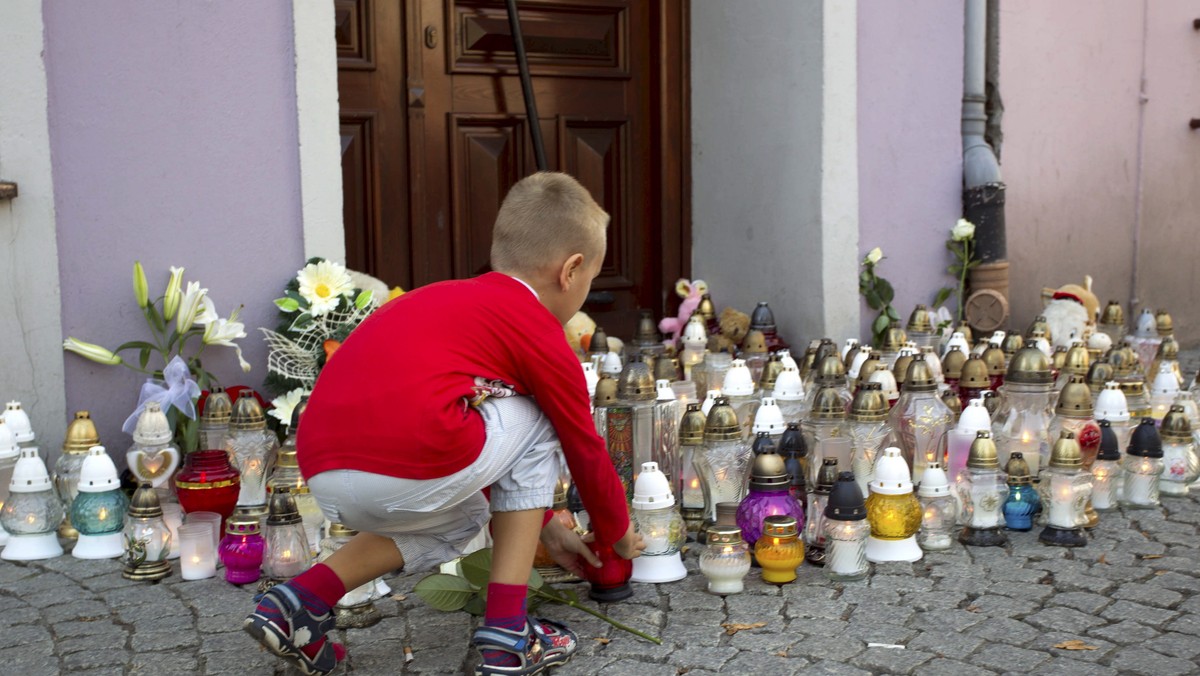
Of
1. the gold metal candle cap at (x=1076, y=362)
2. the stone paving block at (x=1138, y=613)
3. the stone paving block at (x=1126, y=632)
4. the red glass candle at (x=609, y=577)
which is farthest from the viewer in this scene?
the gold metal candle cap at (x=1076, y=362)

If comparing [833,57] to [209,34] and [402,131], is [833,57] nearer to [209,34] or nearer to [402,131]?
[402,131]

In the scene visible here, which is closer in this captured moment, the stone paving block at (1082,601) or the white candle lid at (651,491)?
the stone paving block at (1082,601)

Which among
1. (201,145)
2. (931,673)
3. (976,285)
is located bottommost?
(931,673)

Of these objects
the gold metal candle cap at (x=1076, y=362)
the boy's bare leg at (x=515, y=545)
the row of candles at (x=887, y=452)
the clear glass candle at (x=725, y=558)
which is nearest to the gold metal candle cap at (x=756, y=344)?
the row of candles at (x=887, y=452)

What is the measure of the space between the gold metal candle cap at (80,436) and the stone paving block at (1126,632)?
3010 mm

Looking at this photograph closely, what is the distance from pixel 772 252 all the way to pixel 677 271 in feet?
2.20

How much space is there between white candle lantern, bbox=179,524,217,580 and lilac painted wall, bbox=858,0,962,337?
11.7 ft

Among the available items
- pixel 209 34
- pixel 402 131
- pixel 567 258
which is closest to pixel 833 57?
pixel 402 131

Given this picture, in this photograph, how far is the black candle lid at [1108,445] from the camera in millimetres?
4094

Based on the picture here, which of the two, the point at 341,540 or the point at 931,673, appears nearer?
the point at 931,673

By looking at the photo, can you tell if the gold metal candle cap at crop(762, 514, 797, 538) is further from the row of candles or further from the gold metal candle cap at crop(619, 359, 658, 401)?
the gold metal candle cap at crop(619, 359, 658, 401)

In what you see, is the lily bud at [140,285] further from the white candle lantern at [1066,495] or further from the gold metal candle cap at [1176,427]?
the gold metal candle cap at [1176,427]

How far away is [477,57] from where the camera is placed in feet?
20.1

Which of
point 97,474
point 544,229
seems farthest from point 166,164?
point 544,229
